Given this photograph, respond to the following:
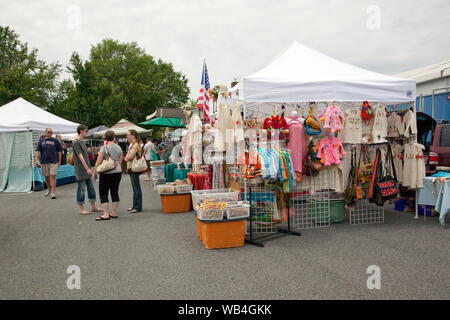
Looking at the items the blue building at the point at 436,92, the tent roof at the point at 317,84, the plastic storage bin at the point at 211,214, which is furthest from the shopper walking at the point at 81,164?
the blue building at the point at 436,92

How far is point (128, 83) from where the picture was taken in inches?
1629

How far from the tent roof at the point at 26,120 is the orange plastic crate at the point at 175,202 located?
777 cm

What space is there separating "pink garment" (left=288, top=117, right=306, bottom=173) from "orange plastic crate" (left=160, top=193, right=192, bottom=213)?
2966 mm

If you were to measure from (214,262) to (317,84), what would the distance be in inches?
136

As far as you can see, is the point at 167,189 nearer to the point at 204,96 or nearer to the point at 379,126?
the point at 204,96

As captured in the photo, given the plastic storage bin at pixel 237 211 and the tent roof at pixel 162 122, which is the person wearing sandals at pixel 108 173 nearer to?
the plastic storage bin at pixel 237 211

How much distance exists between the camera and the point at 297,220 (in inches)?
255

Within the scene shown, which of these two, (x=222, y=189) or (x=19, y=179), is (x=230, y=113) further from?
(x=19, y=179)

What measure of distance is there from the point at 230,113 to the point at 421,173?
3.70 m

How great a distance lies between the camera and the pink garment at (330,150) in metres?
5.90

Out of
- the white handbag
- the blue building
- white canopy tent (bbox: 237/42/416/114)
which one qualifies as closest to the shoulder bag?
the white handbag

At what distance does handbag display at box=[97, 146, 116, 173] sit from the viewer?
22.2 ft
